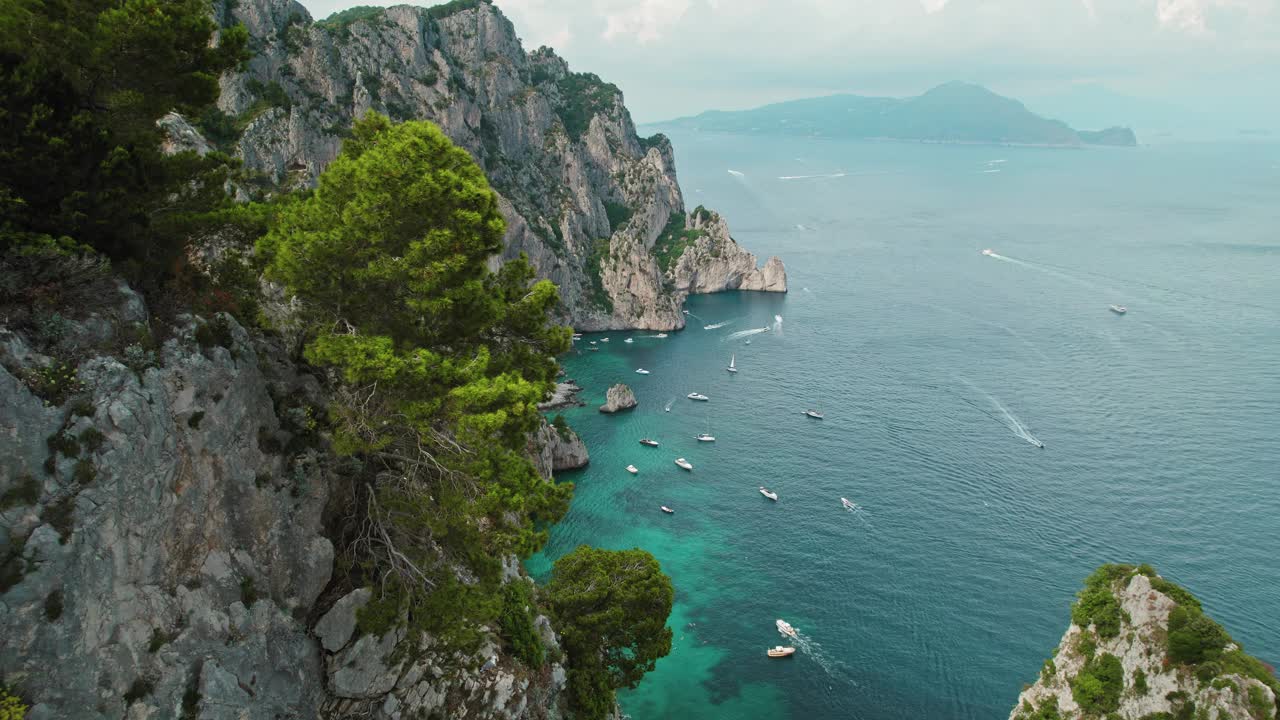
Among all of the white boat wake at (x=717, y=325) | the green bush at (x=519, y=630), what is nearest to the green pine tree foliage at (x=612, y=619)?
the green bush at (x=519, y=630)

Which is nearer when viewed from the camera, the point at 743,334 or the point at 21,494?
the point at 21,494

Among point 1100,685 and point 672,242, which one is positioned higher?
point 672,242

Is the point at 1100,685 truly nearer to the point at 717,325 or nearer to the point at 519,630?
the point at 519,630

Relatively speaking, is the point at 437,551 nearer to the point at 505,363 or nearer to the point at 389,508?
the point at 389,508

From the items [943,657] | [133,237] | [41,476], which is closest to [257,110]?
[133,237]

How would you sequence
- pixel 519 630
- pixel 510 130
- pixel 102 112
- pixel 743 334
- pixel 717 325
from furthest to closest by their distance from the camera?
pixel 510 130 < pixel 717 325 < pixel 743 334 < pixel 519 630 < pixel 102 112

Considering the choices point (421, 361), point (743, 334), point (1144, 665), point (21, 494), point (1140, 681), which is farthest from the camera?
point (743, 334)

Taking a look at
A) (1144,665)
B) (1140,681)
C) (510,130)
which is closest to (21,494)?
(1140,681)

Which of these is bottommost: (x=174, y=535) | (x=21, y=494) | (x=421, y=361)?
(x=174, y=535)
